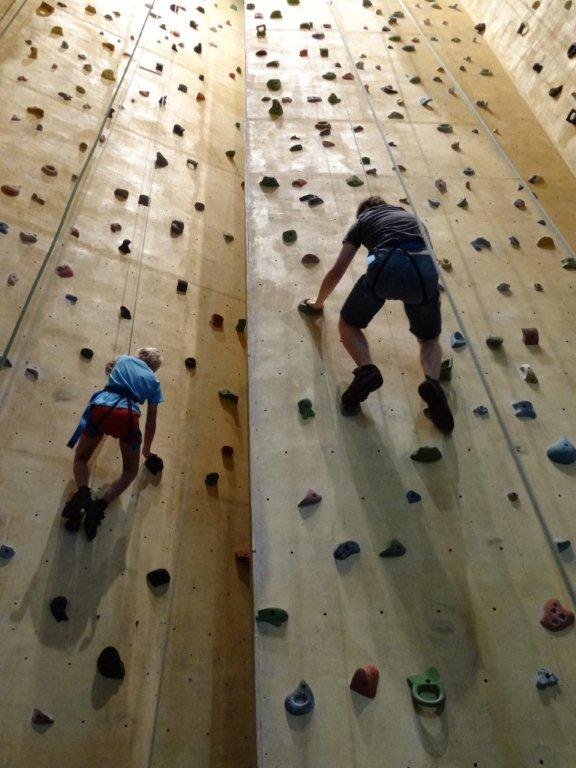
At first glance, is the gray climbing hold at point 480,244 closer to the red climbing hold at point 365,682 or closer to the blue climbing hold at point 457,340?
the blue climbing hold at point 457,340

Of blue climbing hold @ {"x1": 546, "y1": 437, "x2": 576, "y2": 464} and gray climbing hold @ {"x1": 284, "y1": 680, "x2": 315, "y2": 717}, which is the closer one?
gray climbing hold @ {"x1": 284, "y1": 680, "x2": 315, "y2": 717}

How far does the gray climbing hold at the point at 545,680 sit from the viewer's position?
199cm

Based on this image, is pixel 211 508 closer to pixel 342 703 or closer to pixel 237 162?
pixel 342 703

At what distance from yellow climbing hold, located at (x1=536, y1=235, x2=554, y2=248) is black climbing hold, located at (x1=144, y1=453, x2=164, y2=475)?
8.49 ft

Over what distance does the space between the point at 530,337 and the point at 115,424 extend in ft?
6.78

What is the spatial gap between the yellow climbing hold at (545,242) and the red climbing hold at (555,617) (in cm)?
228

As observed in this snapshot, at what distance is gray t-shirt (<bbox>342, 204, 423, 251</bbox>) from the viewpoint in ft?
8.10

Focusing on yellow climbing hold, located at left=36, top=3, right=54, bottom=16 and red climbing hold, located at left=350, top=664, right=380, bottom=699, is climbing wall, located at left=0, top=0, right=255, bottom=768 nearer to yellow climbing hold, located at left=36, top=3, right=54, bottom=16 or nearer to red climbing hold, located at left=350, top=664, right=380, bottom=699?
yellow climbing hold, located at left=36, top=3, right=54, bottom=16

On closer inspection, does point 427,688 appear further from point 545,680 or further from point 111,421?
point 111,421

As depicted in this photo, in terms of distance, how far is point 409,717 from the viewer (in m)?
1.92

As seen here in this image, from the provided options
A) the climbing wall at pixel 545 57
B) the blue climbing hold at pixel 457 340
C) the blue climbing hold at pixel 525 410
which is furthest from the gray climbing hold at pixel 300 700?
the climbing wall at pixel 545 57

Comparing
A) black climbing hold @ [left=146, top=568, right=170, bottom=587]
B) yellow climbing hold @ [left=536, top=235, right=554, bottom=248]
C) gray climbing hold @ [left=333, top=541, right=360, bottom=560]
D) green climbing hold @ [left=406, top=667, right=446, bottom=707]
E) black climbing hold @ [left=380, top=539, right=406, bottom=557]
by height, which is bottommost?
black climbing hold @ [left=146, top=568, right=170, bottom=587]

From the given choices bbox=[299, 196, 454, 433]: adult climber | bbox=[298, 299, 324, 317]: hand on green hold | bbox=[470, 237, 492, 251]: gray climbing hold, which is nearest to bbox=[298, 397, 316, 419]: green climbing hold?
bbox=[299, 196, 454, 433]: adult climber

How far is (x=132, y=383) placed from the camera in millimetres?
2227
